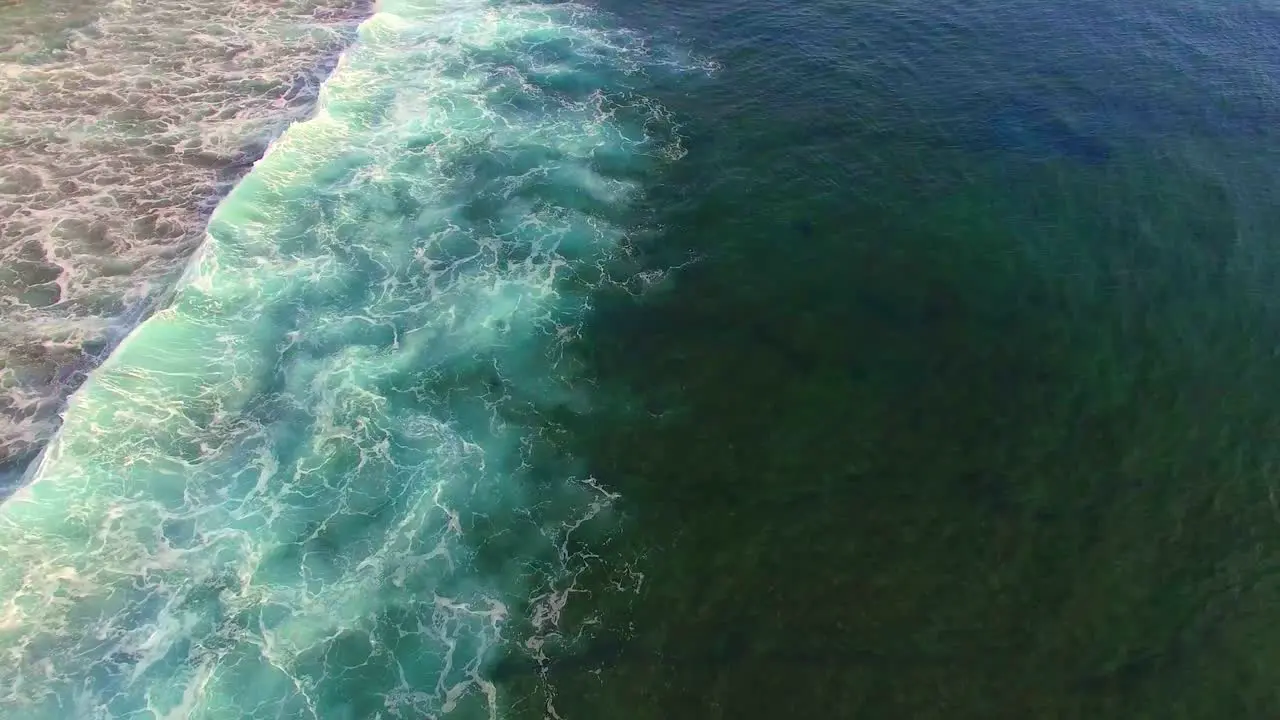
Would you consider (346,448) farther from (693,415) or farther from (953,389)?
(953,389)

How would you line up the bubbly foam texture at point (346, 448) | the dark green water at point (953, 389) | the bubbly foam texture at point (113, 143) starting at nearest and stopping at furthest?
1. the bubbly foam texture at point (346, 448)
2. the dark green water at point (953, 389)
3. the bubbly foam texture at point (113, 143)

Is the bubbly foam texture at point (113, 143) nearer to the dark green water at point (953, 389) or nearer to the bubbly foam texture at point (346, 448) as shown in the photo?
the bubbly foam texture at point (346, 448)

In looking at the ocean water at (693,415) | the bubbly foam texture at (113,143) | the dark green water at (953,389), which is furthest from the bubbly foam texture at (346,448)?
the dark green water at (953,389)

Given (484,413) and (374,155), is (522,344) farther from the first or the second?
(374,155)

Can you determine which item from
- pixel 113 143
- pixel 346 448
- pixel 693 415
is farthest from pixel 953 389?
pixel 113 143

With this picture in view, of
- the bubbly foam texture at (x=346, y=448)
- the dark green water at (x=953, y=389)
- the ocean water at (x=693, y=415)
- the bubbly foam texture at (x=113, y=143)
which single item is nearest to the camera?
the bubbly foam texture at (x=346, y=448)
